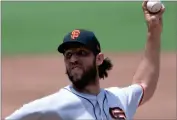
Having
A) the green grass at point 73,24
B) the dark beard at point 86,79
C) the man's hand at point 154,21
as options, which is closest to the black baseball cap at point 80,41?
the dark beard at point 86,79

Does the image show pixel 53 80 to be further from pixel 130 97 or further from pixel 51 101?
pixel 51 101

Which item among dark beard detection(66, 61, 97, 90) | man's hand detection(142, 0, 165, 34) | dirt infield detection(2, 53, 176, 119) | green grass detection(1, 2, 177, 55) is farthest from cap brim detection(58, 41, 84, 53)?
green grass detection(1, 2, 177, 55)

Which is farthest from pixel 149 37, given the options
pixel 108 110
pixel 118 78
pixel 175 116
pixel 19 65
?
pixel 19 65

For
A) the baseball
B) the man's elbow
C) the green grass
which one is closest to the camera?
the man's elbow

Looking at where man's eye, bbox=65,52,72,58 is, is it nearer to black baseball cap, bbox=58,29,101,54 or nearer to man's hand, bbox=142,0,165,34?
black baseball cap, bbox=58,29,101,54

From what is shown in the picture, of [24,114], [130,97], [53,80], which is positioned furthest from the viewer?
[53,80]

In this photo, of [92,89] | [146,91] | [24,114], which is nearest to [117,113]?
[92,89]
